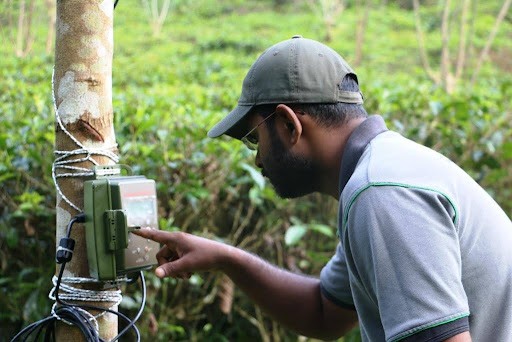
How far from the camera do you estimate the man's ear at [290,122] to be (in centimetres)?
180

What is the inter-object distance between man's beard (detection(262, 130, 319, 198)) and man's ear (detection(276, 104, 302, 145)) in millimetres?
32

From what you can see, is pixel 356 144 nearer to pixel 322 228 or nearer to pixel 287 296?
pixel 287 296

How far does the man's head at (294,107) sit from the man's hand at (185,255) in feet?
1.00

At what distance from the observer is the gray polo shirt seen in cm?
144

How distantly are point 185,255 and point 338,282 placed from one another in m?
0.52

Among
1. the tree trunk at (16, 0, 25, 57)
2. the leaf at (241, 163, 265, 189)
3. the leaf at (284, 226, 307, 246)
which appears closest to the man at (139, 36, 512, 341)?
the leaf at (241, 163, 265, 189)

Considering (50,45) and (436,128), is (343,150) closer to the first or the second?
(436,128)

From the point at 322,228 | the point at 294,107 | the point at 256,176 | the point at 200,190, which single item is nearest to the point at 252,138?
the point at 294,107

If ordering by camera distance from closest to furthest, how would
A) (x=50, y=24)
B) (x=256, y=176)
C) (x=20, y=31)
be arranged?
(x=256, y=176) < (x=20, y=31) < (x=50, y=24)

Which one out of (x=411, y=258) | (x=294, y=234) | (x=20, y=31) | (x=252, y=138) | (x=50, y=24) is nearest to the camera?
(x=411, y=258)

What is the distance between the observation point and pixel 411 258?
4.74 feet

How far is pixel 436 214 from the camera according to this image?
150 cm

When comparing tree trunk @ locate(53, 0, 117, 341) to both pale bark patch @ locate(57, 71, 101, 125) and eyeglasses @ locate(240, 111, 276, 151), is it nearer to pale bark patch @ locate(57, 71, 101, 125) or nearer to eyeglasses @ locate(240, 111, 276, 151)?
pale bark patch @ locate(57, 71, 101, 125)

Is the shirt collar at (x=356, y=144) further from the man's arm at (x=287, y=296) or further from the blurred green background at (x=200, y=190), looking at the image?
the blurred green background at (x=200, y=190)
